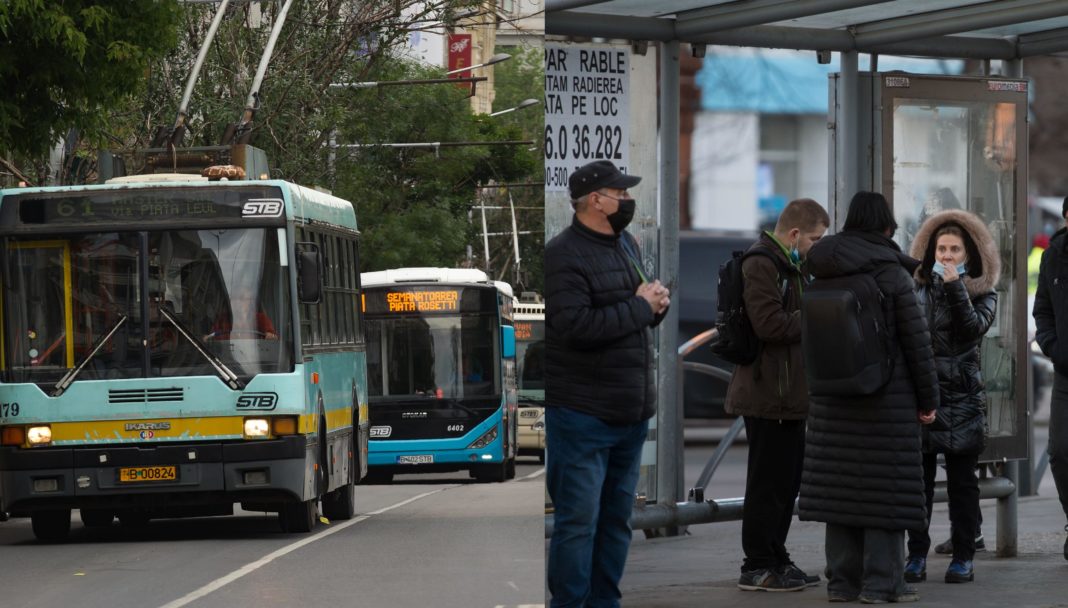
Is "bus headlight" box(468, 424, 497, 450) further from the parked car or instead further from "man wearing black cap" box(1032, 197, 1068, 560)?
the parked car

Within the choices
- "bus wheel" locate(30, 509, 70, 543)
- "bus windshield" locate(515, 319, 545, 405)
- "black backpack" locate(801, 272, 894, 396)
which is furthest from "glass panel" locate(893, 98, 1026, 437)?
"bus wheel" locate(30, 509, 70, 543)

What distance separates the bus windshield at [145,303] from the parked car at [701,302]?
1433cm

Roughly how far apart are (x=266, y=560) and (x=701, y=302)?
18192 millimetres

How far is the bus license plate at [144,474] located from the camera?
6.15m

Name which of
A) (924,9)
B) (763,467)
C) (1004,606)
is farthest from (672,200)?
(1004,606)

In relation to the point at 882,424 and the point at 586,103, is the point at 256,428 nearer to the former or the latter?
the point at 586,103

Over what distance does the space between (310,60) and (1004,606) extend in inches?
145

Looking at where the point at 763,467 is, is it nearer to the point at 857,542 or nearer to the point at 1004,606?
the point at 857,542

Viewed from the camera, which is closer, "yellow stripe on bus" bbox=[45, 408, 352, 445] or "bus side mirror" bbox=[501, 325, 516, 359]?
"bus side mirror" bbox=[501, 325, 516, 359]

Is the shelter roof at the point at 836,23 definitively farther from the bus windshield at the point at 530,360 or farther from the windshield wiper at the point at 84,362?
the windshield wiper at the point at 84,362

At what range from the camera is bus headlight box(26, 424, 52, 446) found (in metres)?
6.12

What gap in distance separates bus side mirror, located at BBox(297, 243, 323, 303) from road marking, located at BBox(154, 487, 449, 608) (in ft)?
2.29

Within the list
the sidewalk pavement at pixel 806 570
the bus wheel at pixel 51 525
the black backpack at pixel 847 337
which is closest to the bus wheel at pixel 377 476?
the bus wheel at pixel 51 525

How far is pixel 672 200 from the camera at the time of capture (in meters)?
9.73
